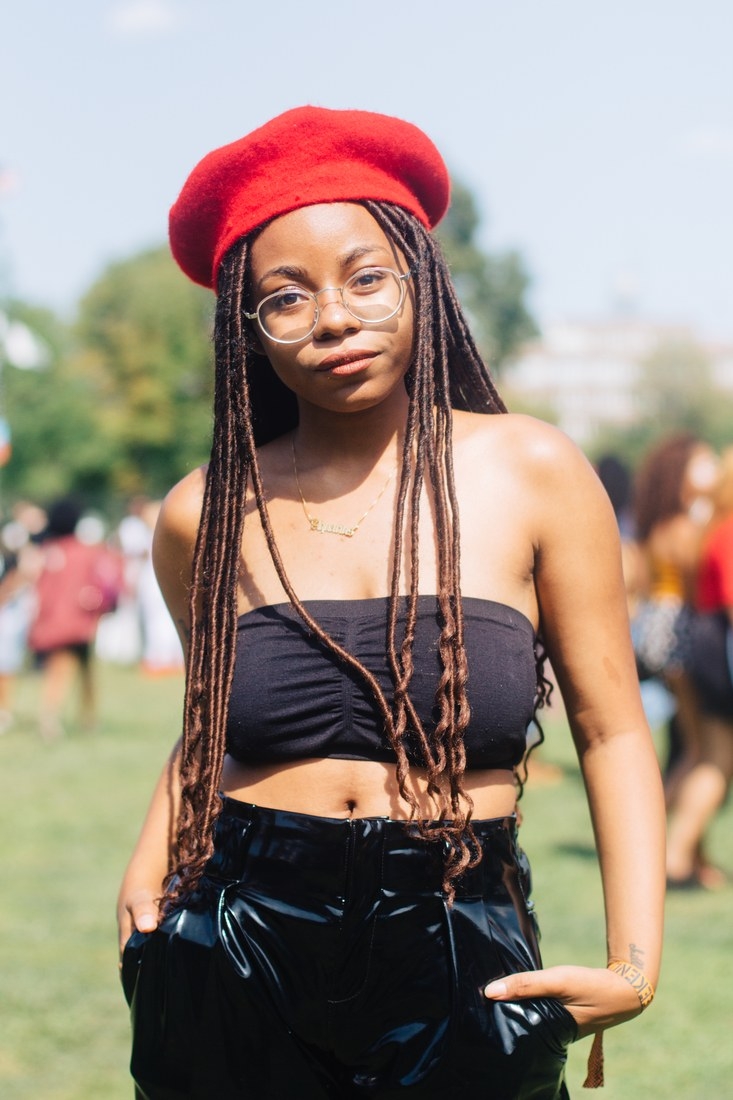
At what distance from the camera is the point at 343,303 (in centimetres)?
210

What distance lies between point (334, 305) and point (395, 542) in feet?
1.21

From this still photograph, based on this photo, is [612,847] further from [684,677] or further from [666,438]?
[666,438]

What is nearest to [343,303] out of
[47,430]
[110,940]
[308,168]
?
[308,168]

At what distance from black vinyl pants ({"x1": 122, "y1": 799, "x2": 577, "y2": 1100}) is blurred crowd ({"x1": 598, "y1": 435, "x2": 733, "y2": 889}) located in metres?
4.37

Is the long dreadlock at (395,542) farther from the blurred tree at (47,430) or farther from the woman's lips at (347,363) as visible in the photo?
the blurred tree at (47,430)

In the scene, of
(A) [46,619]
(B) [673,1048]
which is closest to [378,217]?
(B) [673,1048]

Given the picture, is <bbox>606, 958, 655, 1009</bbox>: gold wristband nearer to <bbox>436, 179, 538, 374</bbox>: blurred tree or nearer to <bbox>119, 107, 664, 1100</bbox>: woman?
<bbox>119, 107, 664, 1100</bbox>: woman

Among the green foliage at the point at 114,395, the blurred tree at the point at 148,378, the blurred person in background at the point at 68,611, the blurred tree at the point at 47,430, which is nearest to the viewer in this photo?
the blurred person in background at the point at 68,611

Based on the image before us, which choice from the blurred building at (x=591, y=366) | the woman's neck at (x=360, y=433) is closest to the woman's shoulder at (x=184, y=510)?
the woman's neck at (x=360, y=433)

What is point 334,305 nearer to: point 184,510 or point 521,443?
point 521,443

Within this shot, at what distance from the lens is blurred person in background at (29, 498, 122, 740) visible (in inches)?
451

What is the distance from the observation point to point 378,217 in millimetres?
2162

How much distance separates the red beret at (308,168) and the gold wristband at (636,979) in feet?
3.95

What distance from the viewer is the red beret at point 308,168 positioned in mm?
2145
